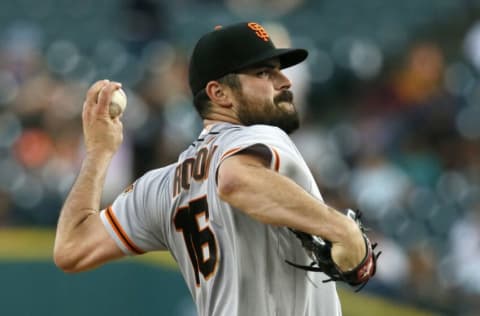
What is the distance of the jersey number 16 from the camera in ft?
10.4

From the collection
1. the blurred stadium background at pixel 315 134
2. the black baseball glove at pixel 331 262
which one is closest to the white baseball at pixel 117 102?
the black baseball glove at pixel 331 262

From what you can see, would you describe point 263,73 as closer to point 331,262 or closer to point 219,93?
point 219,93


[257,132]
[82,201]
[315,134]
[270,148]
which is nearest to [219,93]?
[257,132]

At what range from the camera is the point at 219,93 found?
330 centimetres

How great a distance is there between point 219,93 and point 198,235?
1.56 ft

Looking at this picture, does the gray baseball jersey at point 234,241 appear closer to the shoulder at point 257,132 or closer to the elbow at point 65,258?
the shoulder at point 257,132

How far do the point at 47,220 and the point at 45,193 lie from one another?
0.30m

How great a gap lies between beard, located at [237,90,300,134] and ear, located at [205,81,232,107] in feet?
0.15

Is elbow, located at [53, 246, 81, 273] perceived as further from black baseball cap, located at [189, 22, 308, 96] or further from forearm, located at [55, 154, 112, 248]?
black baseball cap, located at [189, 22, 308, 96]

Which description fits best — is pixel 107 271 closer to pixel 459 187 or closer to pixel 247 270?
pixel 459 187

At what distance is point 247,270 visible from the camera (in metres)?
3.08

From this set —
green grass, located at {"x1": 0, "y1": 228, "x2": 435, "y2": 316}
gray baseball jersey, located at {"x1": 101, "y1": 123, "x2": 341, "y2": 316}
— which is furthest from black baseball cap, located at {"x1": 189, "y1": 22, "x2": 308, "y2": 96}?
green grass, located at {"x1": 0, "y1": 228, "x2": 435, "y2": 316}

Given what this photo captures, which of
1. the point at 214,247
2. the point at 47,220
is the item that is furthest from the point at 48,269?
the point at 214,247

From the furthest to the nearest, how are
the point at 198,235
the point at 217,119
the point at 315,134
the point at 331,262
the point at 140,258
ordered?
the point at 315,134 < the point at 140,258 < the point at 217,119 < the point at 198,235 < the point at 331,262
